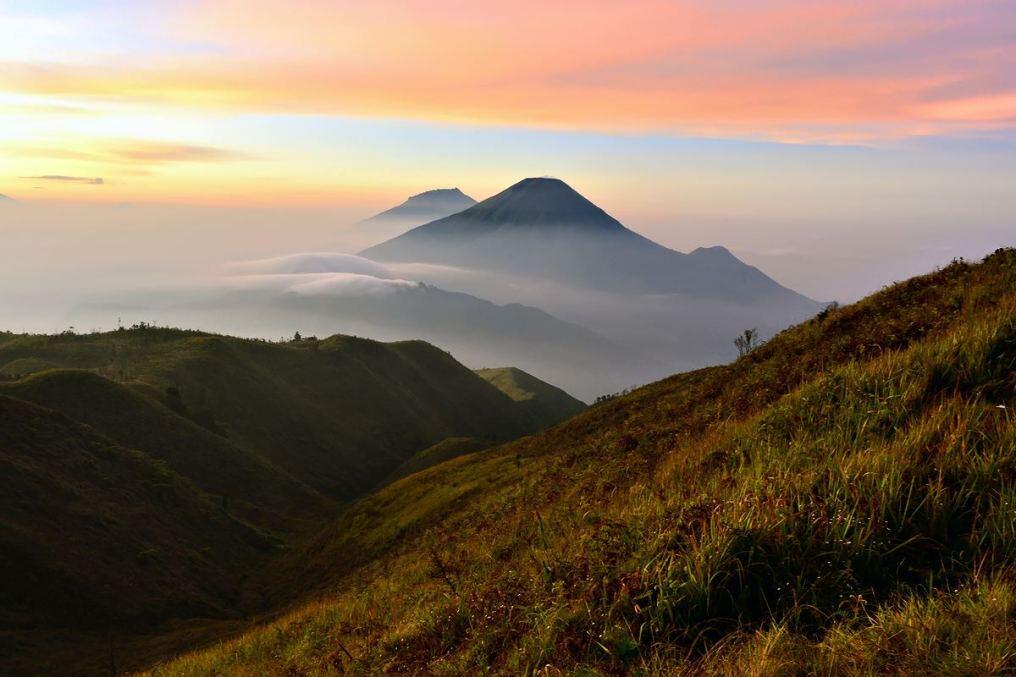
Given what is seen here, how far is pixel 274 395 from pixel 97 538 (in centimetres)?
9271

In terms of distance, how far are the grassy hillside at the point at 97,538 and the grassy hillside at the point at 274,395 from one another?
83.8 feet

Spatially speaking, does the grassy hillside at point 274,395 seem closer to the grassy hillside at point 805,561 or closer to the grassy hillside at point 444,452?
the grassy hillside at point 444,452

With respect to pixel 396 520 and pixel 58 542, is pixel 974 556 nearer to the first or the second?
pixel 396 520

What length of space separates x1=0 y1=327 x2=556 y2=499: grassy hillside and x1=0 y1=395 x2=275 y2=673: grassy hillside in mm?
25537

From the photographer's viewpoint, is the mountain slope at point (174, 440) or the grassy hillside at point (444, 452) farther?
the grassy hillside at point (444, 452)

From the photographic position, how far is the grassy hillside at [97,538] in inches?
1961

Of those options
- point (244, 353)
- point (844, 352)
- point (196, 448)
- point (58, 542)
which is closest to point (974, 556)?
point (844, 352)

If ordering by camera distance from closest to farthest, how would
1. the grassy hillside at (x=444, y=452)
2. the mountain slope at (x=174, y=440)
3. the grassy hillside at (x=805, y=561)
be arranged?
the grassy hillside at (x=805, y=561), the mountain slope at (x=174, y=440), the grassy hillside at (x=444, y=452)

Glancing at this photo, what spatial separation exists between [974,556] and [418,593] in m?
8.97

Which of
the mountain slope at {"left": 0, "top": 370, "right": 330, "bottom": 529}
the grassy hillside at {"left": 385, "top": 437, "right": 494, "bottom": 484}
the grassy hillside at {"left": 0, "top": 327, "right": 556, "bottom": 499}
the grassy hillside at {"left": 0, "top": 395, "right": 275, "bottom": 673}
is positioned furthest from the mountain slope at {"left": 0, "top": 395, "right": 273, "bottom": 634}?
the grassy hillside at {"left": 385, "top": 437, "right": 494, "bottom": 484}

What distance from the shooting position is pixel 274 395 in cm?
14888

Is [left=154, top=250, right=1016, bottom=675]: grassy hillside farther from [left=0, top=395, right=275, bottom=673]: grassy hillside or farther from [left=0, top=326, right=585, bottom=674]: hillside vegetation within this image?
[left=0, top=395, right=275, bottom=673]: grassy hillside

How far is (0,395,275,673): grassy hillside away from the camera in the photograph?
163ft

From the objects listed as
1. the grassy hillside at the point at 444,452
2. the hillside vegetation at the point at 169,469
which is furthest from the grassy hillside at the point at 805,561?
the grassy hillside at the point at 444,452
